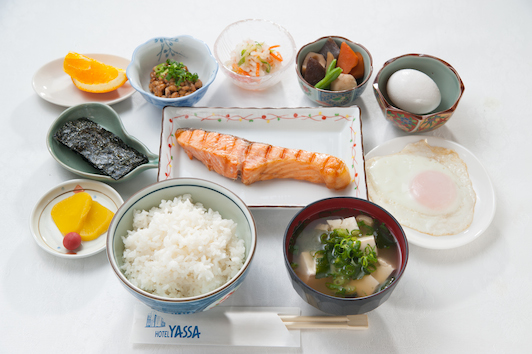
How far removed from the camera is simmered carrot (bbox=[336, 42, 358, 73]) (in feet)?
8.37

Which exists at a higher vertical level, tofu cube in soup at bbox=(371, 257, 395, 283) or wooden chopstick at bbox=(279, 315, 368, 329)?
tofu cube in soup at bbox=(371, 257, 395, 283)

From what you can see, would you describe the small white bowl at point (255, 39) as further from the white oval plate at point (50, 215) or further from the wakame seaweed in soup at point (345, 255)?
the wakame seaweed in soup at point (345, 255)

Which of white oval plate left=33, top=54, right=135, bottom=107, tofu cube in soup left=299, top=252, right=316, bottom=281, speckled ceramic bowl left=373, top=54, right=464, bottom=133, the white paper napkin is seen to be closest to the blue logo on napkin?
the white paper napkin

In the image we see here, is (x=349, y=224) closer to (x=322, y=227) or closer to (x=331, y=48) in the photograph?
(x=322, y=227)

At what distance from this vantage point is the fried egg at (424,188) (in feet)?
7.01

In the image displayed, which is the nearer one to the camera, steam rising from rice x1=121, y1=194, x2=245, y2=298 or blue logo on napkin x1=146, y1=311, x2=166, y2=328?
steam rising from rice x1=121, y1=194, x2=245, y2=298

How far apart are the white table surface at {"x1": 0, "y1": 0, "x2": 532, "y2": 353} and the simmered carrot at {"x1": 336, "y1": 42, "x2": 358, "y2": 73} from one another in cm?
29

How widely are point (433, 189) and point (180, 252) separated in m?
1.46

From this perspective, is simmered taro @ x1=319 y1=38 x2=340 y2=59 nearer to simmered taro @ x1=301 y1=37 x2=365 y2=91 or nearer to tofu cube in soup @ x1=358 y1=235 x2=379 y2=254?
simmered taro @ x1=301 y1=37 x2=365 y2=91

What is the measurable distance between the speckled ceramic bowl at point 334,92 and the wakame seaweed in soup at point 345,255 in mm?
960

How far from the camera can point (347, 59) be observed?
8.39ft

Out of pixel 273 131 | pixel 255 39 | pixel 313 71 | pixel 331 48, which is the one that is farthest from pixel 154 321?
pixel 255 39

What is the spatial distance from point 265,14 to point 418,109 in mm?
1561

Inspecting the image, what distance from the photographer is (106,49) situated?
118 inches
